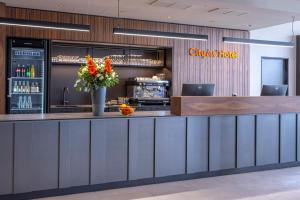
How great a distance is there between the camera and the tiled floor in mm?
4824

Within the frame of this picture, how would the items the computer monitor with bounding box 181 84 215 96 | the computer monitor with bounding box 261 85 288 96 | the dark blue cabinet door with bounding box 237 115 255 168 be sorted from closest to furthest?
the dark blue cabinet door with bounding box 237 115 255 168, the computer monitor with bounding box 181 84 215 96, the computer monitor with bounding box 261 85 288 96

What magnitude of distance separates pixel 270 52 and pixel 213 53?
2.39 m

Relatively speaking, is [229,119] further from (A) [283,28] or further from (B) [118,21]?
(A) [283,28]

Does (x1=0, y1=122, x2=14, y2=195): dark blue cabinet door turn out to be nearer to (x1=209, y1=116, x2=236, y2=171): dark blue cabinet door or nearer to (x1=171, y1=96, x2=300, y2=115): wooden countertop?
(x1=171, y1=96, x2=300, y2=115): wooden countertop

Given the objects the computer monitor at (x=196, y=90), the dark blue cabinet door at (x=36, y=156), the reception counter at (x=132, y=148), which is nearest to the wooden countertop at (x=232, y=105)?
the reception counter at (x=132, y=148)

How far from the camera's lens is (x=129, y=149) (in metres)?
5.27

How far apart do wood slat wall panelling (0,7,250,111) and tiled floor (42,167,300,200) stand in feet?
13.5

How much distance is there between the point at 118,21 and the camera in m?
8.95

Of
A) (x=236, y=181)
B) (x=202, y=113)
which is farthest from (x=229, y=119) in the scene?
(x=236, y=181)

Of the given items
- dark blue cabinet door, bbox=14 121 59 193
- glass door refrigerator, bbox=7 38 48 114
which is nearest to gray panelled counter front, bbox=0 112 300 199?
dark blue cabinet door, bbox=14 121 59 193

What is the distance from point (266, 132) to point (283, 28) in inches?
252

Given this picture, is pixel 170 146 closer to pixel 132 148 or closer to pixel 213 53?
pixel 132 148

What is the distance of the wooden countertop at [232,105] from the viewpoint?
573 cm

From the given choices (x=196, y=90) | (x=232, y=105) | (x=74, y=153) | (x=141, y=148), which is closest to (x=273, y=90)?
(x=232, y=105)
